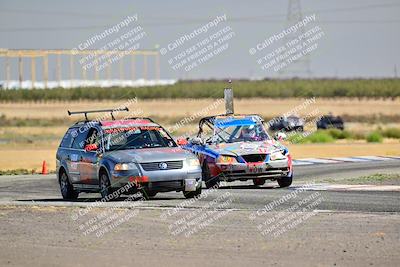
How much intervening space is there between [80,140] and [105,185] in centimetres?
189

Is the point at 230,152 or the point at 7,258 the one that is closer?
the point at 7,258

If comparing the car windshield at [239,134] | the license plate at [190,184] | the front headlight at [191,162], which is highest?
the car windshield at [239,134]

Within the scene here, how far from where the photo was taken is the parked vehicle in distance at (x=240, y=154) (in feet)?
72.3

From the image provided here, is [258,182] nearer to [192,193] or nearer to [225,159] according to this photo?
[225,159]

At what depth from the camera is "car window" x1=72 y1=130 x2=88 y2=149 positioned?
20766mm

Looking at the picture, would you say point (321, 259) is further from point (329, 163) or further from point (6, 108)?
point (6, 108)

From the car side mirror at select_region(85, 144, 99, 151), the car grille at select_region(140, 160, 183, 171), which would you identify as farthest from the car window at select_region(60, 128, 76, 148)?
the car grille at select_region(140, 160, 183, 171)

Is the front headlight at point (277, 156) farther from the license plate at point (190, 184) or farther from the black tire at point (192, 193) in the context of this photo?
the license plate at point (190, 184)

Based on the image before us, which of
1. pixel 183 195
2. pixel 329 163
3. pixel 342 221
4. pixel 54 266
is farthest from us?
pixel 329 163

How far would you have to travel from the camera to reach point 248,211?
54.6 feet

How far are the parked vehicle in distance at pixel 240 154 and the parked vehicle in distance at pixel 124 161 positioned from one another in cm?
214

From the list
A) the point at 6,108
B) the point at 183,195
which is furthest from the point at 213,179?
the point at 6,108

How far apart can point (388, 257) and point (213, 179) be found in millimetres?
11048

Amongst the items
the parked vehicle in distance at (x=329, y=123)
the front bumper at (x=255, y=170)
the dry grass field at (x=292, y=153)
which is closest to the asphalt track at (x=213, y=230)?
the front bumper at (x=255, y=170)
